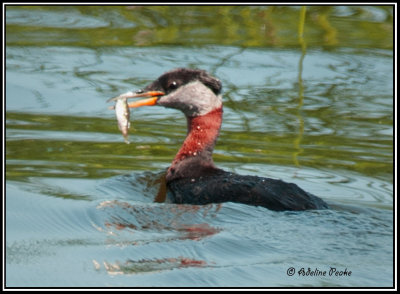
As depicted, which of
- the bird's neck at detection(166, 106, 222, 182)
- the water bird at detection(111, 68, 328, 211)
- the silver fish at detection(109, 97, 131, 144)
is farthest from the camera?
the bird's neck at detection(166, 106, 222, 182)

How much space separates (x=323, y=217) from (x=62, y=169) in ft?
8.93

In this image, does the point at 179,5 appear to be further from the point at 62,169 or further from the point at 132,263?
the point at 132,263

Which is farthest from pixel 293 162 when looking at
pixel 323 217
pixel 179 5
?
pixel 179 5

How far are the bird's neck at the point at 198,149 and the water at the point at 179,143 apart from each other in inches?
11.1

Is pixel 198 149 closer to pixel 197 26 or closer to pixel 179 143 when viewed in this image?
pixel 179 143

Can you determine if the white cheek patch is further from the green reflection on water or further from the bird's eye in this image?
the green reflection on water

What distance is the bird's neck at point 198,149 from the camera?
858 centimetres

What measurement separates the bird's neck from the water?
282 millimetres

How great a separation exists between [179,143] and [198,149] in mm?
992

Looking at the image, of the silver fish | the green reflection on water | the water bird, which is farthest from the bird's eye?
the green reflection on water

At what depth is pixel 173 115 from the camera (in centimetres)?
1084

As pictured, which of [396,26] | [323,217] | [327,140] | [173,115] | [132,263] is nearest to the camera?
[132,263]

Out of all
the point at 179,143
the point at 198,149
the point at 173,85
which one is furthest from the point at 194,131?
the point at 179,143

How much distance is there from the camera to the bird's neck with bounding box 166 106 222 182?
8578 millimetres
